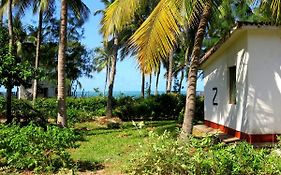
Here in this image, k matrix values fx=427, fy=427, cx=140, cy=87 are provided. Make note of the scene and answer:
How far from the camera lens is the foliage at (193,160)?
7.01 metres

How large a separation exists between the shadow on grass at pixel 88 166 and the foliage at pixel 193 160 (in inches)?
86.0

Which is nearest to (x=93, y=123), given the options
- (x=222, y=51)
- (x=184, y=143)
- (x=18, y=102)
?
(x=18, y=102)

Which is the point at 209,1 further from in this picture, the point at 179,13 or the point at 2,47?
the point at 2,47

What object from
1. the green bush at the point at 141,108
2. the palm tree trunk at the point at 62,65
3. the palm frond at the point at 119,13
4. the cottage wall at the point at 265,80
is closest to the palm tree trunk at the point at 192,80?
the cottage wall at the point at 265,80

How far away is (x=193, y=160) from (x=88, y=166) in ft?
11.3

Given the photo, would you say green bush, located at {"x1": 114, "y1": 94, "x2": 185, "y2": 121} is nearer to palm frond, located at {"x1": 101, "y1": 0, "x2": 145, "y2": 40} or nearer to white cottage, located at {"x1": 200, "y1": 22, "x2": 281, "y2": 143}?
white cottage, located at {"x1": 200, "y1": 22, "x2": 281, "y2": 143}

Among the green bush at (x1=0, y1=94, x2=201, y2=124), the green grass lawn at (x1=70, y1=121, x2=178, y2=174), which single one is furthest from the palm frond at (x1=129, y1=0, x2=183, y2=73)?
the green bush at (x1=0, y1=94, x2=201, y2=124)

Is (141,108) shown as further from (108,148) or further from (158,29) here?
(158,29)

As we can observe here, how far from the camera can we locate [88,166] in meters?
9.73

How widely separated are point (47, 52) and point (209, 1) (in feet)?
105

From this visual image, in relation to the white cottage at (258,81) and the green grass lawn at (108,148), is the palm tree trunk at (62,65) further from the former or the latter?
the white cottage at (258,81)

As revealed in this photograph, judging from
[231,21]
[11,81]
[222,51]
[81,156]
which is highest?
[231,21]

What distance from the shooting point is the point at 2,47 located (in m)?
16.4

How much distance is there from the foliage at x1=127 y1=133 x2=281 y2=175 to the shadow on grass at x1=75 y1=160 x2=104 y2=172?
2.18 meters
